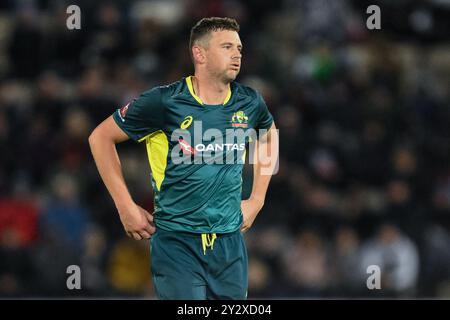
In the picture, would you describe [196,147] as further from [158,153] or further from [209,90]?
[209,90]

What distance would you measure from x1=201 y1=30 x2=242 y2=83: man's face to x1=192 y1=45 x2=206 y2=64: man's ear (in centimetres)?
5

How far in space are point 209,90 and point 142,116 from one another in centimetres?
43

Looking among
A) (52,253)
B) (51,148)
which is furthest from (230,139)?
(51,148)

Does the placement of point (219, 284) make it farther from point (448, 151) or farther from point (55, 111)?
point (448, 151)

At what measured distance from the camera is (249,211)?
595 centimetres

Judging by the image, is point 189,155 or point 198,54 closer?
point 189,155

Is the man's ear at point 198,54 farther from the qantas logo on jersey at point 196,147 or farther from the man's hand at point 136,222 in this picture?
the man's hand at point 136,222

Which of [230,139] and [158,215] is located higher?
[230,139]

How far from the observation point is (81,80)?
11.5m

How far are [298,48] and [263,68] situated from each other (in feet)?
2.56

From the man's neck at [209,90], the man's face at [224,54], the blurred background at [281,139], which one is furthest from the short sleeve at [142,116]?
the blurred background at [281,139]

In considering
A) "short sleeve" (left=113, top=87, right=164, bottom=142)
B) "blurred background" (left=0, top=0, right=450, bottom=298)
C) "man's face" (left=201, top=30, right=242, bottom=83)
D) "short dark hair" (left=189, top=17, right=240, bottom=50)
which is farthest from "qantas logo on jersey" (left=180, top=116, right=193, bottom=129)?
"blurred background" (left=0, top=0, right=450, bottom=298)

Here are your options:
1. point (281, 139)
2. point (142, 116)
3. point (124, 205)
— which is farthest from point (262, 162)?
point (281, 139)

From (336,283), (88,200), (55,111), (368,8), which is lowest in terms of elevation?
(336,283)
